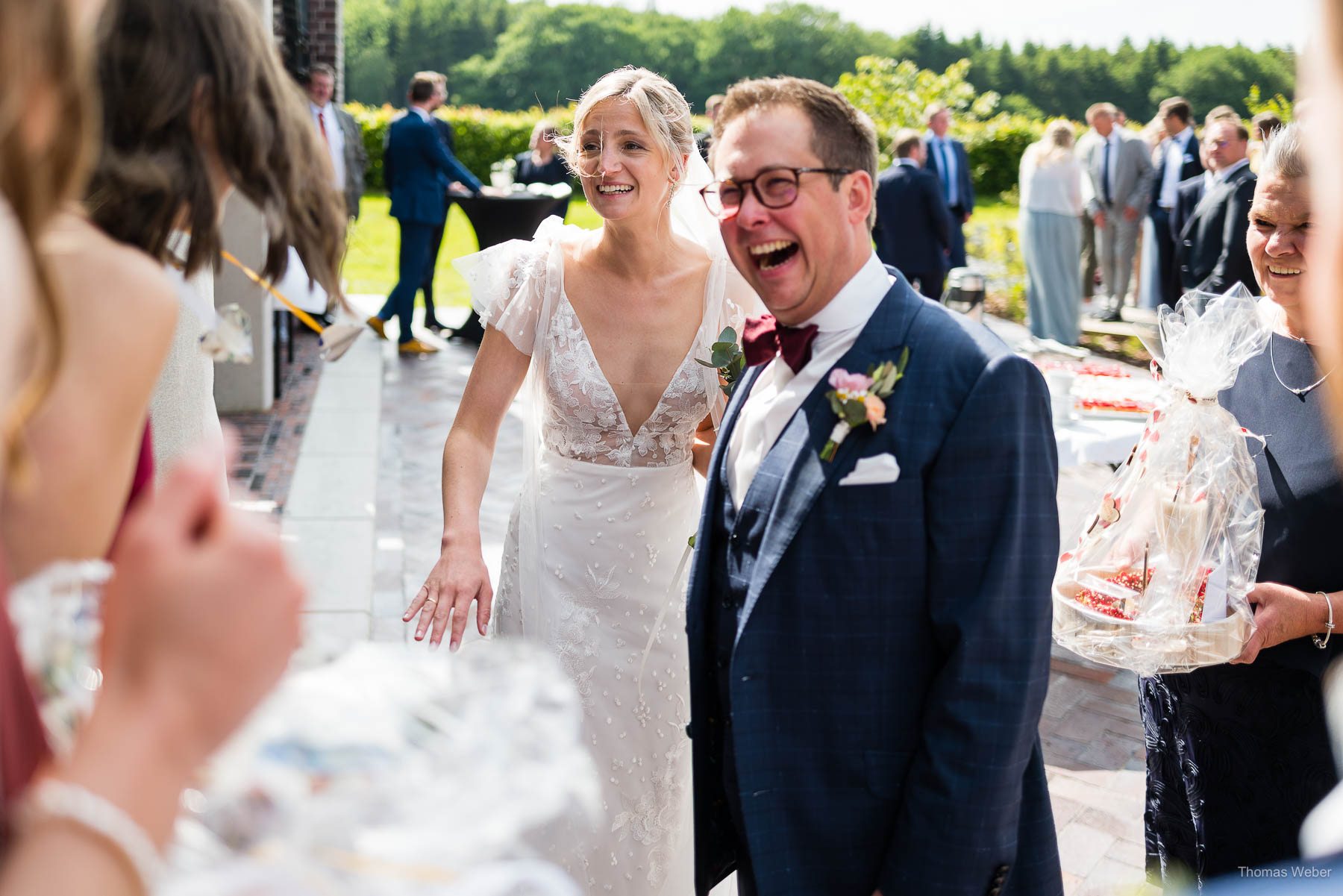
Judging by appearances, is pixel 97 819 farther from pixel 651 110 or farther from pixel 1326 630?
pixel 651 110

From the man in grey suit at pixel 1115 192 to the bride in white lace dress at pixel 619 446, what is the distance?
12121mm

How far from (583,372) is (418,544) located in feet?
11.5

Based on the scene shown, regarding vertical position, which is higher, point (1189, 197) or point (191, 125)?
point (191, 125)

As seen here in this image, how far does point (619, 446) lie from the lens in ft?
10.5

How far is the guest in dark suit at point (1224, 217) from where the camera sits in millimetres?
8484

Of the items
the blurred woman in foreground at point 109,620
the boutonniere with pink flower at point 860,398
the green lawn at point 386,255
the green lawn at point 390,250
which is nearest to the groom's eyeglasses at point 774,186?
the boutonniere with pink flower at point 860,398

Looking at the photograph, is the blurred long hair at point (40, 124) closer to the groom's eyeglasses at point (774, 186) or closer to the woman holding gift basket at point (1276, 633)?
the groom's eyeglasses at point (774, 186)

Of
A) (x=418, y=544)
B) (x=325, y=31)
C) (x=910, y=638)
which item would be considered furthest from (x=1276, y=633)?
(x=325, y=31)

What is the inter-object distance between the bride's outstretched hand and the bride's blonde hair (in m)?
1.13

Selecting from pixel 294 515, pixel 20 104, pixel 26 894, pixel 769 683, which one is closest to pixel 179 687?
pixel 26 894

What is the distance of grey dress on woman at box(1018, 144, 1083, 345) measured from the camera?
13.1 metres

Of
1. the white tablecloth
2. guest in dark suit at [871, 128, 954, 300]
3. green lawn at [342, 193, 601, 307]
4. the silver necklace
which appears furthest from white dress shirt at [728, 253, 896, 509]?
guest in dark suit at [871, 128, 954, 300]

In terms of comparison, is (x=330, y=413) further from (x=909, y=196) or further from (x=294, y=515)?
(x=909, y=196)

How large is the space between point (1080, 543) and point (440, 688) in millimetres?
2232
